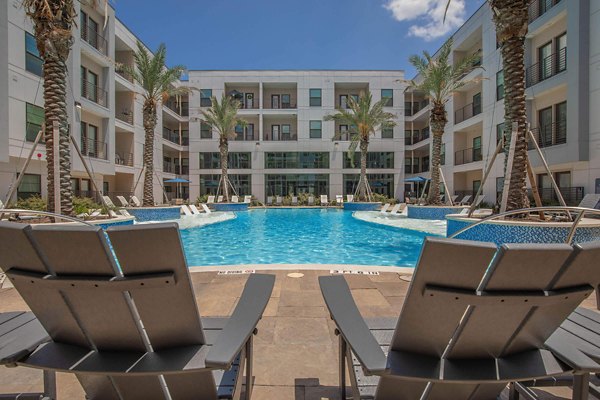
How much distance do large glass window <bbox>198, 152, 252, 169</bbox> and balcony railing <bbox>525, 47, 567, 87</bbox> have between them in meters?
25.4

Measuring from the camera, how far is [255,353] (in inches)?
104

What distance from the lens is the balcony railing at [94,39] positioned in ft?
60.7

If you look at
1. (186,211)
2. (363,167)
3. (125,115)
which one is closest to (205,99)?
(125,115)

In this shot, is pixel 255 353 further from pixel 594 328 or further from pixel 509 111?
pixel 509 111

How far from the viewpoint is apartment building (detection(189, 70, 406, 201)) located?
3428 centimetres

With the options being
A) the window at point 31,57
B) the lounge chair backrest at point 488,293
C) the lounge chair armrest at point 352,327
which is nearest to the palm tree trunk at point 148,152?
the window at point 31,57

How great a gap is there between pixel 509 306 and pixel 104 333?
71.1 inches

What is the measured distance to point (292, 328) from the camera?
10.3 feet

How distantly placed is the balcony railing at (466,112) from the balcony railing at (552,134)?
5.96 metres

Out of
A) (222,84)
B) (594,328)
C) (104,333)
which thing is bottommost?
(594,328)

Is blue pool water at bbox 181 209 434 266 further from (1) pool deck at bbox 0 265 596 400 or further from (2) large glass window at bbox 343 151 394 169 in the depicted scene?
(2) large glass window at bbox 343 151 394 169

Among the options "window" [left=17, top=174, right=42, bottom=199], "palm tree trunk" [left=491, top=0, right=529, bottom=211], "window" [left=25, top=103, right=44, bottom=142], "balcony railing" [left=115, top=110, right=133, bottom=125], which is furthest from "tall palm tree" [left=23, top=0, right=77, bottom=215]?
"balcony railing" [left=115, top=110, right=133, bottom=125]

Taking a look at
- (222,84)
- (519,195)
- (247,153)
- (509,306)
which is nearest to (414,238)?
(519,195)

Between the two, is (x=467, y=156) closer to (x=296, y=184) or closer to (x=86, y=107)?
(x=296, y=184)
